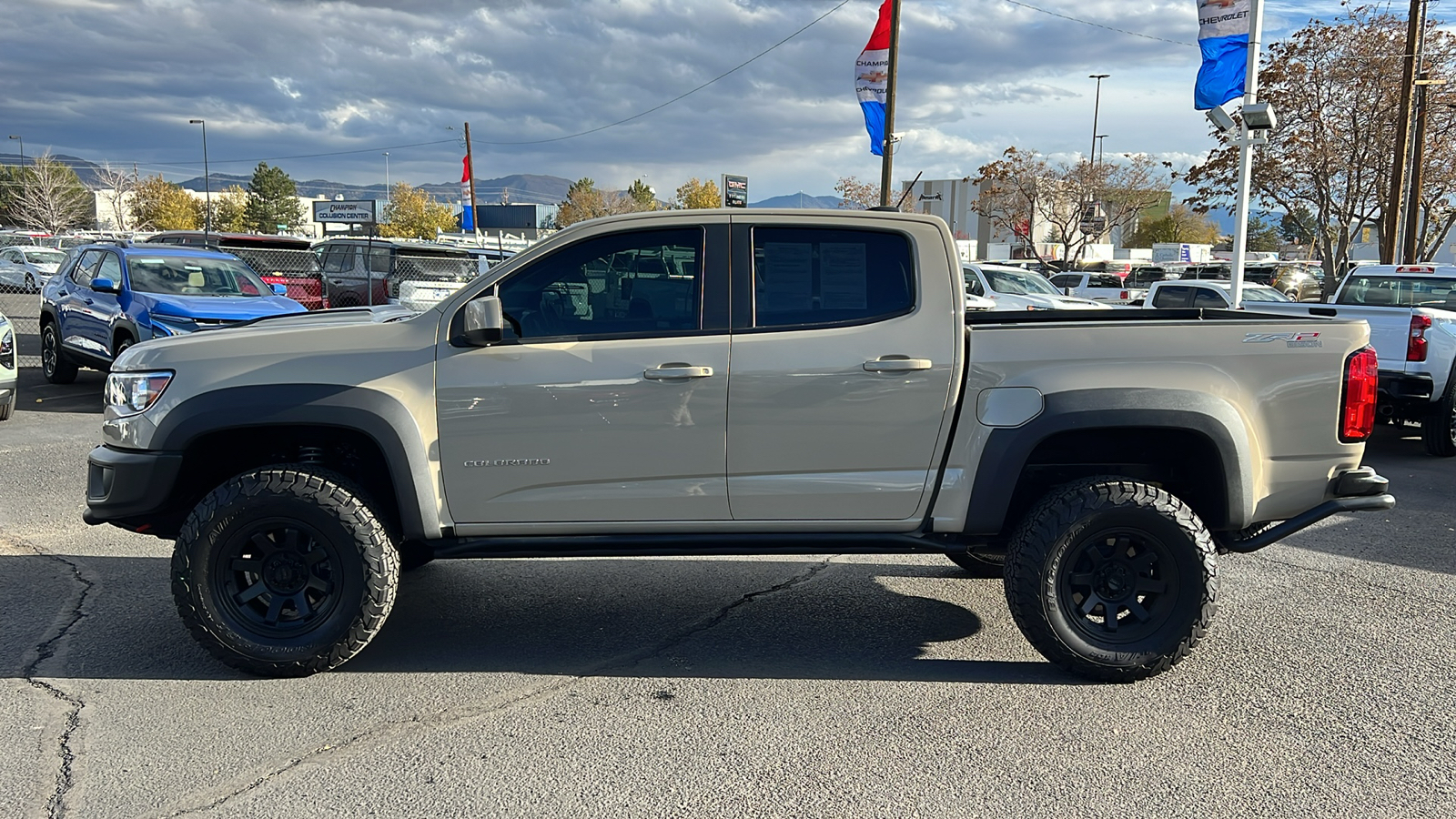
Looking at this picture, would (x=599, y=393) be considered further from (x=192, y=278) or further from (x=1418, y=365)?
(x=192, y=278)

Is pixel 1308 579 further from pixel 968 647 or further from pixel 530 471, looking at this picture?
pixel 530 471

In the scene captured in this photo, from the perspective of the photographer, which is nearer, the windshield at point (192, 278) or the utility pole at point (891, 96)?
the windshield at point (192, 278)

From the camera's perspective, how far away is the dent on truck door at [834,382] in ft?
14.2

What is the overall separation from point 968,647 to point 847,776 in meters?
1.47

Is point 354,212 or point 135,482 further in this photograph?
point 354,212

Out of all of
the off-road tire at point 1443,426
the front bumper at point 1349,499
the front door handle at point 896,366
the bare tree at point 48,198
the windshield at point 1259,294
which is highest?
the bare tree at point 48,198

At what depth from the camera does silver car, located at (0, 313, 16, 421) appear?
10227 mm

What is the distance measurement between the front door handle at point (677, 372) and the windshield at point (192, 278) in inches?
386

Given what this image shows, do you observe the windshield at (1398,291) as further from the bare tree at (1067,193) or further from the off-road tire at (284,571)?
the bare tree at (1067,193)

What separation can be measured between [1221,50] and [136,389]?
46.0 feet

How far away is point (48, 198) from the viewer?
75.0 m

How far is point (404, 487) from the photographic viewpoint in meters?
4.33

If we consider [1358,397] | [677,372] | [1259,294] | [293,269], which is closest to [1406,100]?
[1259,294]

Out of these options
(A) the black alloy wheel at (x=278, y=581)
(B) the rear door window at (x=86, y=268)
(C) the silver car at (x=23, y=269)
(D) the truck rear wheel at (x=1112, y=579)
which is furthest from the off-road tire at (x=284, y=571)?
(C) the silver car at (x=23, y=269)
